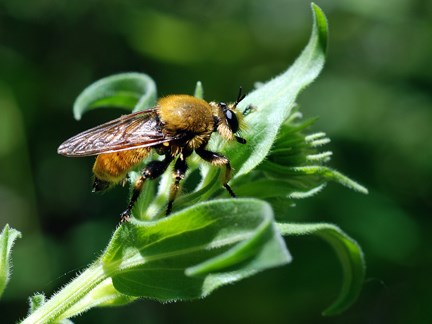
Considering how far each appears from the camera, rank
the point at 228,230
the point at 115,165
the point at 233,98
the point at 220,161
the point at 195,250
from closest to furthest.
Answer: the point at 228,230 < the point at 195,250 < the point at 220,161 < the point at 115,165 < the point at 233,98

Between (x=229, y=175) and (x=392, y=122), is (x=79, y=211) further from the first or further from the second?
(x=229, y=175)

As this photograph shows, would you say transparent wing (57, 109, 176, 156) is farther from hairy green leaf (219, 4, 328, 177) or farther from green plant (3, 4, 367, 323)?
hairy green leaf (219, 4, 328, 177)

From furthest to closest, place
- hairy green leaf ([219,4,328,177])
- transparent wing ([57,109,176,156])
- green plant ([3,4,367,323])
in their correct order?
transparent wing ([57,109,176,156])
hairy green leaf ([219,4,328,177])
green plant ([3,4,367,323])

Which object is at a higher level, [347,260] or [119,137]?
[119,137]

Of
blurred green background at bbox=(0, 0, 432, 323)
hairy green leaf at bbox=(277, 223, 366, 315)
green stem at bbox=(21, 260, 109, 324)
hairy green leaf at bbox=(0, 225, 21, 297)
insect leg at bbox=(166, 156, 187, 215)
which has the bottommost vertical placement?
blurred green background at bbox=(0, 0, 432, 323)

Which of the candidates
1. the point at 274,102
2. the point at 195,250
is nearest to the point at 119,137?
the point at 274,102

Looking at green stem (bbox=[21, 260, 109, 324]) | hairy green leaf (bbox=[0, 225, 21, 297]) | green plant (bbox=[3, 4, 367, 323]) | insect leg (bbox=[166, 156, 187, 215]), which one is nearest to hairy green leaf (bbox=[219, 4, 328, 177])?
green plant (bbox=[3, 4, 367, 323])

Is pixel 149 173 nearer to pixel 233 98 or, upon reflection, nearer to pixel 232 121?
pixel 232 121
